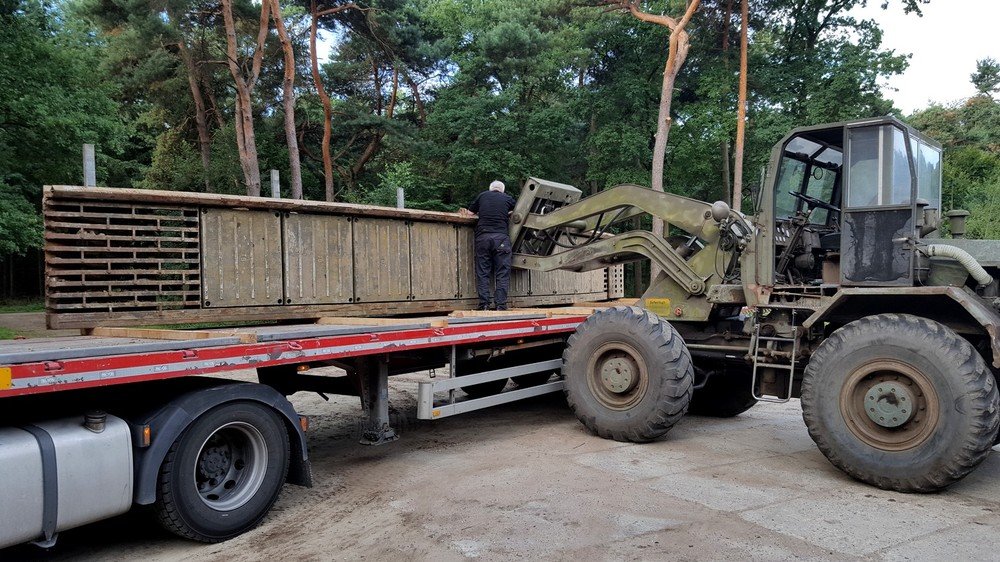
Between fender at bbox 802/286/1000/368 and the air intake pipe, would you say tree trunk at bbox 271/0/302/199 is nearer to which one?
fender at bbox 802/286/1000/368

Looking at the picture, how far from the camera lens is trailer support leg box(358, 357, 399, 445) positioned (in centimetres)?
599

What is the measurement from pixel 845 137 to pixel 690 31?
21872 millimetres

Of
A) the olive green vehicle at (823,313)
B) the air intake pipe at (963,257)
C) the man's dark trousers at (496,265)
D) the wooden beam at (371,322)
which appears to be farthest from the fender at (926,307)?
the man's dark trousers at (496,265)

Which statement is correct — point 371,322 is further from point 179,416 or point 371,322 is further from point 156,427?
point 156,427

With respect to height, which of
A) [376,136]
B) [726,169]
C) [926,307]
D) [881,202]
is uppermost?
[376,136]

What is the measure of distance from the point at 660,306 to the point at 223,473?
5.00 metres

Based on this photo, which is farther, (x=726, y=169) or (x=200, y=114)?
(x=200, y=114)

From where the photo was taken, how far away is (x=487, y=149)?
84.6ft

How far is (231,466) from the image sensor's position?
4590mm

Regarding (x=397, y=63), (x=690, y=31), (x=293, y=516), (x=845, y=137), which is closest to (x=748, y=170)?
(x=690, y=31)

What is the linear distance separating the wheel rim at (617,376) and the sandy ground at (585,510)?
47cm

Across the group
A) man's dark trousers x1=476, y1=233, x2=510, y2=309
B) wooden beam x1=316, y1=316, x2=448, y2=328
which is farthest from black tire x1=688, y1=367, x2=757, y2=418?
wooden beam x1=316, y1=316, x2=448, y2=328

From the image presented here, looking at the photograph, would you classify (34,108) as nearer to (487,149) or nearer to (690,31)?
(487,149)

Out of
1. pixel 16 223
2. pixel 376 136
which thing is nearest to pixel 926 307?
pixel 16 223
